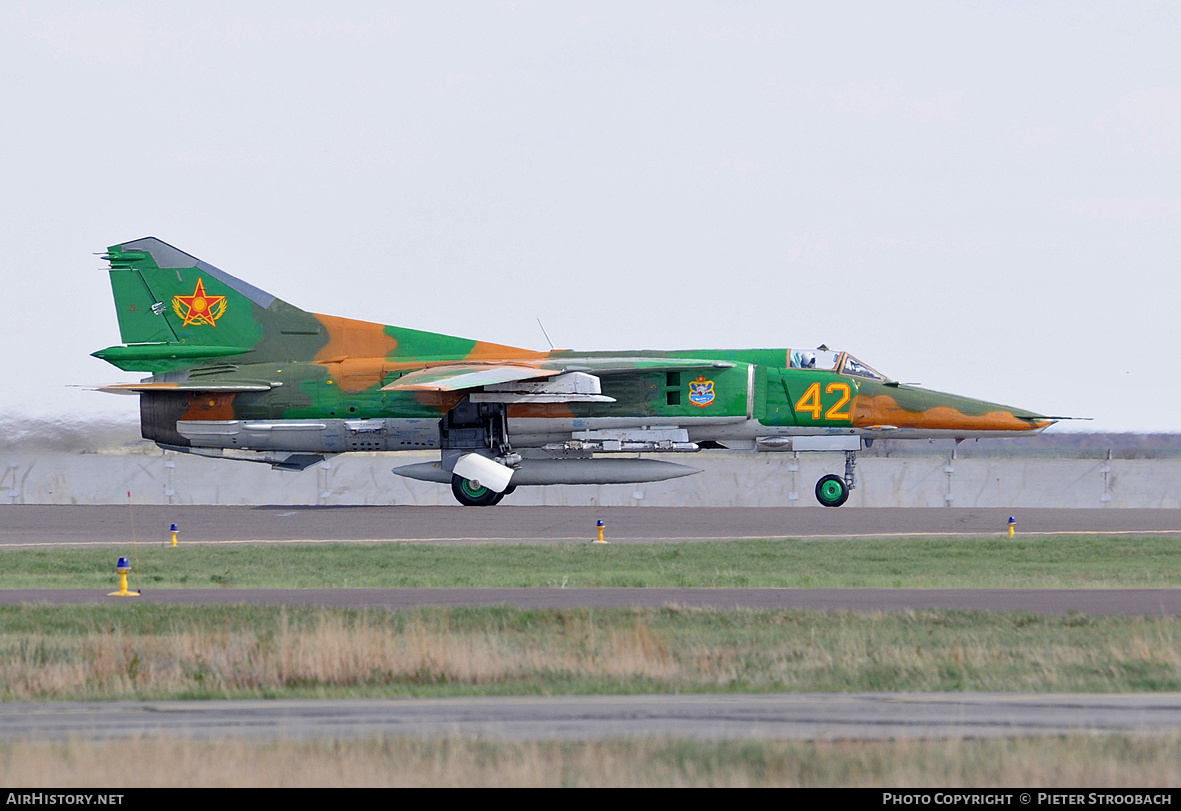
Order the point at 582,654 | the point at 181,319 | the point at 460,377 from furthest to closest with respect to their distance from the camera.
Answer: the point at 181,319 < the point at 460,377 < the point at 582,654

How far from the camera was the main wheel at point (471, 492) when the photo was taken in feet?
105

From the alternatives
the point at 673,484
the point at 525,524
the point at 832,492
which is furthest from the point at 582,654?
the point at 673,484

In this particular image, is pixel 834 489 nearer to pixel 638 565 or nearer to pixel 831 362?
pixel 831 362

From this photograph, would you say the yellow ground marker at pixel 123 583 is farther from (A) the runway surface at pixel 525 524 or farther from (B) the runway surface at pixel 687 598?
(A) the runway surface at pixel 525 524

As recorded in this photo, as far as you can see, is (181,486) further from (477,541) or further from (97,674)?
(97,674)

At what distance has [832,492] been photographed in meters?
32.8

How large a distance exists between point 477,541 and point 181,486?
17370 millimetres

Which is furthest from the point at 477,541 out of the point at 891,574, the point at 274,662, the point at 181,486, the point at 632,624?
the point at 181,486

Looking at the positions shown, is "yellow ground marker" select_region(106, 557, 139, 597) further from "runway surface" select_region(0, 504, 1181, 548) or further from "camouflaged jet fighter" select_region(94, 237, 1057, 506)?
"camouflaged jet fighter" select_region(94, 237, 1057, 506)

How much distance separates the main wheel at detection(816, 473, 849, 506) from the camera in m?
32.7

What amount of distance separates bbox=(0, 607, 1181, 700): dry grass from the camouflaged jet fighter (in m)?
16.6

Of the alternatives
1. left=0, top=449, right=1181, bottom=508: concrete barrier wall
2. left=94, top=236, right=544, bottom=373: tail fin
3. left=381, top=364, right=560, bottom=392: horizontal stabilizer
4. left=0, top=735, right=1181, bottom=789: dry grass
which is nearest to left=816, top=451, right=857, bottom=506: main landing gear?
left=0, top=449, right=1181, bottom=508: concrete barrier wall

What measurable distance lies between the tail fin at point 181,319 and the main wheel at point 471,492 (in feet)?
16.3

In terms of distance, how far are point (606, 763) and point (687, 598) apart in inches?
375
